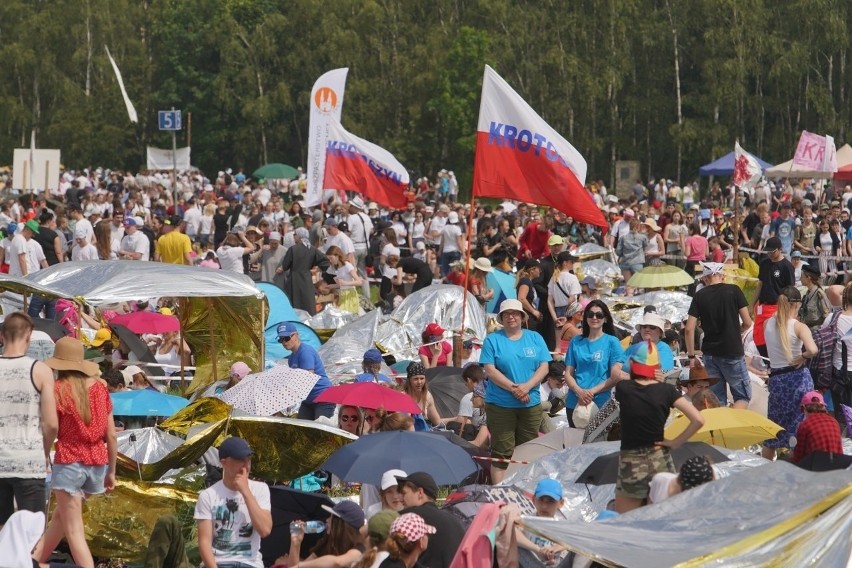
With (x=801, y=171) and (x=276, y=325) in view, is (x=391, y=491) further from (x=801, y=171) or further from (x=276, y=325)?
(x=801, y=171)

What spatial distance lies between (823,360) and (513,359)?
2704mm

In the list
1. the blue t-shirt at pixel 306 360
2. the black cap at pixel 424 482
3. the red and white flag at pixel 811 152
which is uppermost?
the red and white flag at pixel 811 152

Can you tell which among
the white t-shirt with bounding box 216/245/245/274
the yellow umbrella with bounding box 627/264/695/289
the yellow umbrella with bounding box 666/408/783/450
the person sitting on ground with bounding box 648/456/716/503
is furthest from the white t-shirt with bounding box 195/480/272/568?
the white t-shirt with bounding box 216/245/245/274

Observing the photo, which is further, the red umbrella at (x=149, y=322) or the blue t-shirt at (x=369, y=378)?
the red umbrella at (x=149, y=322)

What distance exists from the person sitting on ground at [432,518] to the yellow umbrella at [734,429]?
2528mm

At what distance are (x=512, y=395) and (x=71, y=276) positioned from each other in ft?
16.8

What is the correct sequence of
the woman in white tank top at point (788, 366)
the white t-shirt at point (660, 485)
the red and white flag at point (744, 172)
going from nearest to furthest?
1. the white t-shirt at point (660, 485)
2. the woman in white tank top at point (788, 366)
3. the red and white flag at point (744, 172)

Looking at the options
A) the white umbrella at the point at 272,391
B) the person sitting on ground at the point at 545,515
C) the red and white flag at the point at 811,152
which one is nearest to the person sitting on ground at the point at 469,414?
the white umbrella at the point at 272,391

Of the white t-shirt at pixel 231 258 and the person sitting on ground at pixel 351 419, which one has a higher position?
the white t-shirt at pixel 231 258

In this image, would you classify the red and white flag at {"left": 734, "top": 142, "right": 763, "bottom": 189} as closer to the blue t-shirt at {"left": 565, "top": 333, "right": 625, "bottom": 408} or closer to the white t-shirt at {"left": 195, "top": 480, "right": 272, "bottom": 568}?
the blue t-shirt at {"left": 565, "top": 333, "right": 625, "bottom": 408}

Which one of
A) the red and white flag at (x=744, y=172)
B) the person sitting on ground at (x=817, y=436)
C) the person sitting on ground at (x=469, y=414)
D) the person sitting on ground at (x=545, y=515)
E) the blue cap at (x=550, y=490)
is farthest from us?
the red and white flag at (x=744, y=172)

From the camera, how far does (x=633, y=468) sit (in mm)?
8430

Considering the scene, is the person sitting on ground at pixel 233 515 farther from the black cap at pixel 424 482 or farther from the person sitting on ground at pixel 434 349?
the person sitting on ground at pixel 434 349

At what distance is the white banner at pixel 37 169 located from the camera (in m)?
33.5
